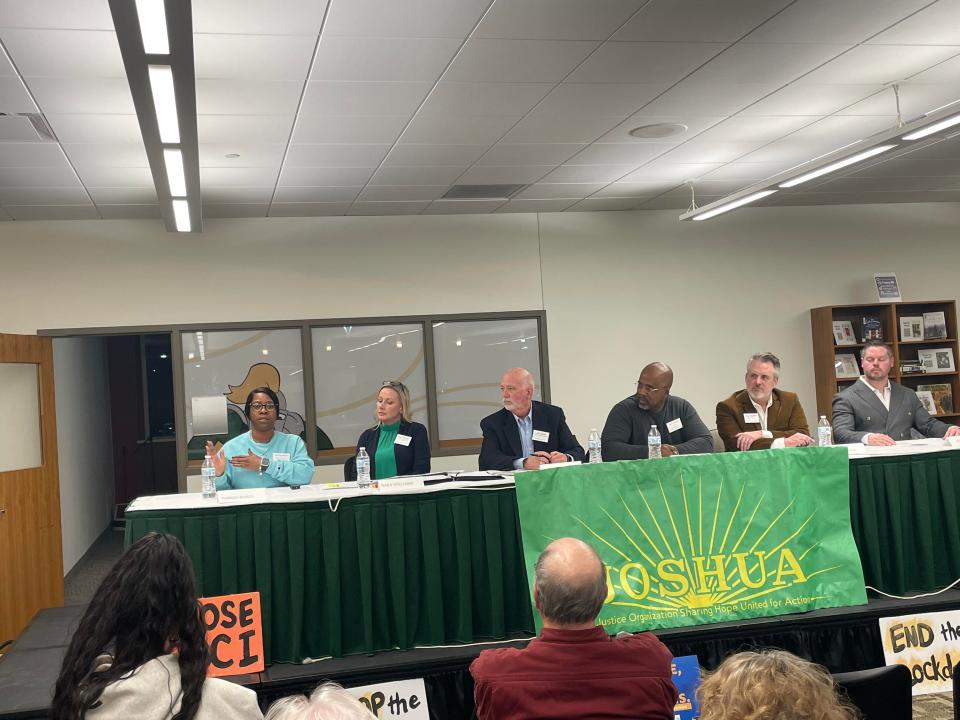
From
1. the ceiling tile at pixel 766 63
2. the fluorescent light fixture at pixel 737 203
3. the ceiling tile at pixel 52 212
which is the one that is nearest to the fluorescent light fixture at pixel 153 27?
the ceiling tile at pixel 766 63

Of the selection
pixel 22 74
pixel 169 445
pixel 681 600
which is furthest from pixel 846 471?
pixel 169 445

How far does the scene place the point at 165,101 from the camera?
12.0 ft

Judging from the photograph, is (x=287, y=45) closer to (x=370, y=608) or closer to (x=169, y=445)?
(x=370, y=608)

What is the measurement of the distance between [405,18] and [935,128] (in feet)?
9.68

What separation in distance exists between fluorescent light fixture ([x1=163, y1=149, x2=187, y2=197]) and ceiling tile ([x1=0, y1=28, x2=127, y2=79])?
0.47 meters

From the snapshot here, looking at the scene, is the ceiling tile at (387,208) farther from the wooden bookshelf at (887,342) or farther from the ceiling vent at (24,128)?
the wooden bookshelf at (887,342)

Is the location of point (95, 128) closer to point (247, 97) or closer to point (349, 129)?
point (247, 97)

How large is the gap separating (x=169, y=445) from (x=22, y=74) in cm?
836

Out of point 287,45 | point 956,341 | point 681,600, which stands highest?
point 287,45

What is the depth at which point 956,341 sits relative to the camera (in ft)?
27.7

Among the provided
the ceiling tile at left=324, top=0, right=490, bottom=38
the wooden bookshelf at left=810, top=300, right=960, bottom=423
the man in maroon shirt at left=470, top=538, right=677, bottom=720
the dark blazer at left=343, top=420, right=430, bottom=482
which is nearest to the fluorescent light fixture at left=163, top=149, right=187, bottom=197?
the ceiling tile at left=324, top=0, right=490, bottom=38

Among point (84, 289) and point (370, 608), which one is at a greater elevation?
point (84, 289)

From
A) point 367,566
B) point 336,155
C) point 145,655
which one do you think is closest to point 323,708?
point 145,655

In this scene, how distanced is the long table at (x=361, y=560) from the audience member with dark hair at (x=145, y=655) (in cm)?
180
